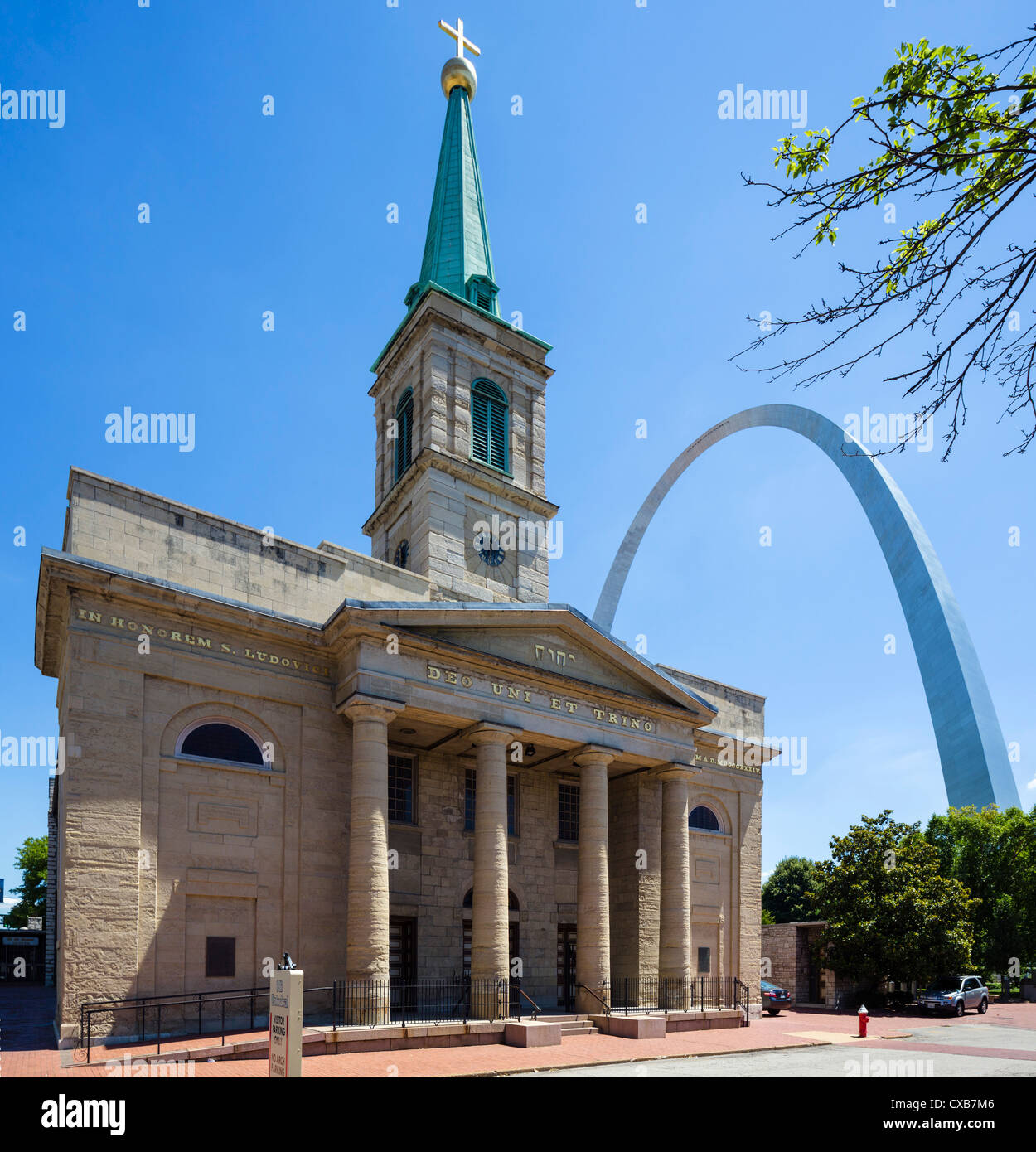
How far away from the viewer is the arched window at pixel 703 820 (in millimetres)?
32750

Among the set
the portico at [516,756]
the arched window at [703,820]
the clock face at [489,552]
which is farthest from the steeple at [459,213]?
the arched window at [703,820]

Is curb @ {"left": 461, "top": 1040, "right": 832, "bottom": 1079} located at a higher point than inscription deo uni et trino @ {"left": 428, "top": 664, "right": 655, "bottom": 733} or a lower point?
lower

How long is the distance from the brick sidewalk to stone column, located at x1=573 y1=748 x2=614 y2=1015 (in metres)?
2.19

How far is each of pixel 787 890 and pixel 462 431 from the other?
53980mm

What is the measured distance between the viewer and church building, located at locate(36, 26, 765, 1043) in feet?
65.8

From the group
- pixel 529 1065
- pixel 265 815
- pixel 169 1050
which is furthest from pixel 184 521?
pixel 529 1065

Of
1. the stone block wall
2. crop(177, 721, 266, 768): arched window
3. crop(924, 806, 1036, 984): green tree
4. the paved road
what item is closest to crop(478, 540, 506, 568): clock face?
the stone block wall

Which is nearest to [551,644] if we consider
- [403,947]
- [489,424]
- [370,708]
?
[370,708]

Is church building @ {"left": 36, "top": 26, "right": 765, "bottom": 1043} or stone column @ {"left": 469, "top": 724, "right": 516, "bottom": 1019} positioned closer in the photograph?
church building @ {"left": 36, "top": 26, "right": 765, "bottom": 1043}

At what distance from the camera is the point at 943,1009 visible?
1310 inches

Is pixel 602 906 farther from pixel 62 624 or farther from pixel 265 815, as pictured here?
pixel 62 624

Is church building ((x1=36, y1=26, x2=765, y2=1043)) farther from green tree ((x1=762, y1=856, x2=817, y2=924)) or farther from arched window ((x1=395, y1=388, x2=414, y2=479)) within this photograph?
green tree ((x1=762, y1=856, x2=817, y2=924))

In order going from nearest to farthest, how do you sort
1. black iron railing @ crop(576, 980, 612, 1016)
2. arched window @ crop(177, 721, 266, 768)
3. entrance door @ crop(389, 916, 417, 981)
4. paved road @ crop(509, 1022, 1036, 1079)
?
paved road @ crop(509, 1022, 1036, 1079) → arched window @ crop(177, 721, 266, 768) → black iron railing @ crop(576, 980, 612, 1016) → entrance door @ crop(389, 916, 417, 981)

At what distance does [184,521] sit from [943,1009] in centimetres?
3085
